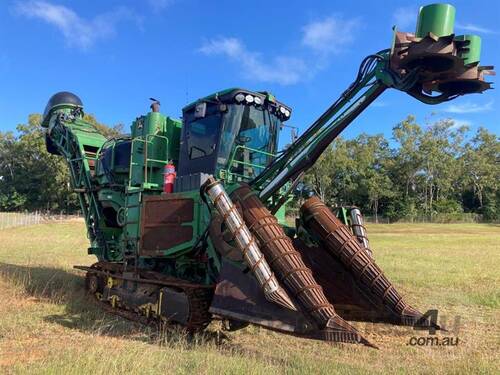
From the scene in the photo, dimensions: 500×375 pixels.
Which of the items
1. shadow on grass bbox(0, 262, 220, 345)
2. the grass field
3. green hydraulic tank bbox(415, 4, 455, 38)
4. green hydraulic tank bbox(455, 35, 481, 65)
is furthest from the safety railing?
green hydraulic tank bbox(455, 35, 481, 65)

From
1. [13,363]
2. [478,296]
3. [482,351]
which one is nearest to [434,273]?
[478,296]

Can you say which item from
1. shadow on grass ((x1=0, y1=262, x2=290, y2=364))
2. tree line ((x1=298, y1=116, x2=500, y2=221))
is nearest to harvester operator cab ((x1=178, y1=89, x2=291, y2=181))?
shadow on grass ((x1=0, y1=262, x2=290, y2=364))

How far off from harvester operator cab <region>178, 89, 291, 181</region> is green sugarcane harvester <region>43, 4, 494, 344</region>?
2cm

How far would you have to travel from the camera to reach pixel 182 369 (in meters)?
4.85

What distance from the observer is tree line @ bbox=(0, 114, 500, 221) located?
212 ft

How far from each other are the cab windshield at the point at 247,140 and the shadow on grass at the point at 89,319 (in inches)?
107

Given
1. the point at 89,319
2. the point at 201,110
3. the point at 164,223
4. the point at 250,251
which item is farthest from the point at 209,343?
the point at 201,110

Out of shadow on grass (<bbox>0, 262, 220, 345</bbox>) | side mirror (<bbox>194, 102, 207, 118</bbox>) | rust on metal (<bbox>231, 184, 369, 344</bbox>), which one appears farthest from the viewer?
side mirror (<bbox>194, 102, 207, 118</bbox>)

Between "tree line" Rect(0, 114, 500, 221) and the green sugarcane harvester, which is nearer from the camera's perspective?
the green sugarcane harvester

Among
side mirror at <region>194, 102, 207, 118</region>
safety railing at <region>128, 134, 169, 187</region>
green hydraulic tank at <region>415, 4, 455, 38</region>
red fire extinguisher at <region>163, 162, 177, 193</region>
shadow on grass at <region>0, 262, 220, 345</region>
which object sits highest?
green hydraulic tank at <region>415, 4, 455, 38</region>

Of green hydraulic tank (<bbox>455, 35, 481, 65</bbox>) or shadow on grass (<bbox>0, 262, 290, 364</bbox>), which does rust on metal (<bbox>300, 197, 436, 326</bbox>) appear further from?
green hydraulic tank (<bbox>455, 35, 481, 65</bbox>)

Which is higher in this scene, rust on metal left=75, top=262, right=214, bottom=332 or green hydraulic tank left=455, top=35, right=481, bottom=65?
green hydraulic tank left=455, top=35, right=481, bottom=65

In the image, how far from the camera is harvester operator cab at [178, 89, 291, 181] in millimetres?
7863

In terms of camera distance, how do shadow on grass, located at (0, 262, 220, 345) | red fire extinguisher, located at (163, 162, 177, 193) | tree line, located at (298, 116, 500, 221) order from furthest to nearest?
tree line, located at (298, 116, 500, 221)
red fire extinguisher, located at (163, 162, 177, 193)
shadow on grass, located at (0, 262, 220, 345)
